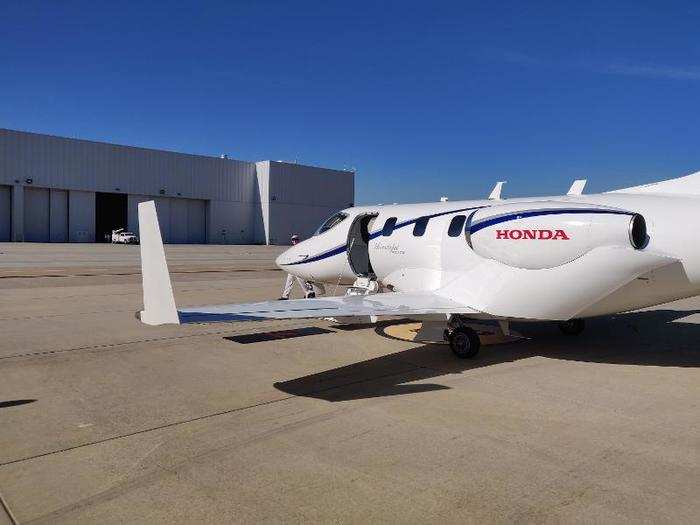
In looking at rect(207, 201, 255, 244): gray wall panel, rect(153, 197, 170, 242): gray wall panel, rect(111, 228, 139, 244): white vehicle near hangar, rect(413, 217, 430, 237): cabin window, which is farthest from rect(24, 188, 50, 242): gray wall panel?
rect(413, 217, 430, 237): cabin window

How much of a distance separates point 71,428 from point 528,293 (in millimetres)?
6353

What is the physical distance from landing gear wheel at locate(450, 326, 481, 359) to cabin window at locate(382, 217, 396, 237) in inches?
126

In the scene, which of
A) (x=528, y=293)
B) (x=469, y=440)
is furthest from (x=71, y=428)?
(x=528, y=293)

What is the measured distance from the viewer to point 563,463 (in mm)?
5031

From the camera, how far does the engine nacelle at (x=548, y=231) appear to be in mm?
7848

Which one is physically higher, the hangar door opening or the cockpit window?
the hangar door opening

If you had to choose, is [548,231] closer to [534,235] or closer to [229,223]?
[534,235]

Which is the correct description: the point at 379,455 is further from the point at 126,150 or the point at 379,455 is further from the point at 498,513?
the point at 126,150

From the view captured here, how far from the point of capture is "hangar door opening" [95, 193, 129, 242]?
63.3 metres

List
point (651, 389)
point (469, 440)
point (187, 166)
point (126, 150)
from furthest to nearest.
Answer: point (187, 166) → point (126, 150) → point (651, 389) → point (469, 440)

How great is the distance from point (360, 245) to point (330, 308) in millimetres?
5151

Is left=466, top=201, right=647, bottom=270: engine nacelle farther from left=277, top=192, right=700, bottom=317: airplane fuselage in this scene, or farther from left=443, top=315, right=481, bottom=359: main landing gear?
left=443, top=315, right=481, bottom=359: main landing gear

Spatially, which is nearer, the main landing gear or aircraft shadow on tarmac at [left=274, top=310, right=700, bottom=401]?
aircraft shadow on tarmac at [left=274, top=310, right=700, bottom=401]

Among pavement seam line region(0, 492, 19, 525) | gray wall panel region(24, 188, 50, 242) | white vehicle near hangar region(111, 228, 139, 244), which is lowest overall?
pavement seam line region(0, 492, 19, 525)
